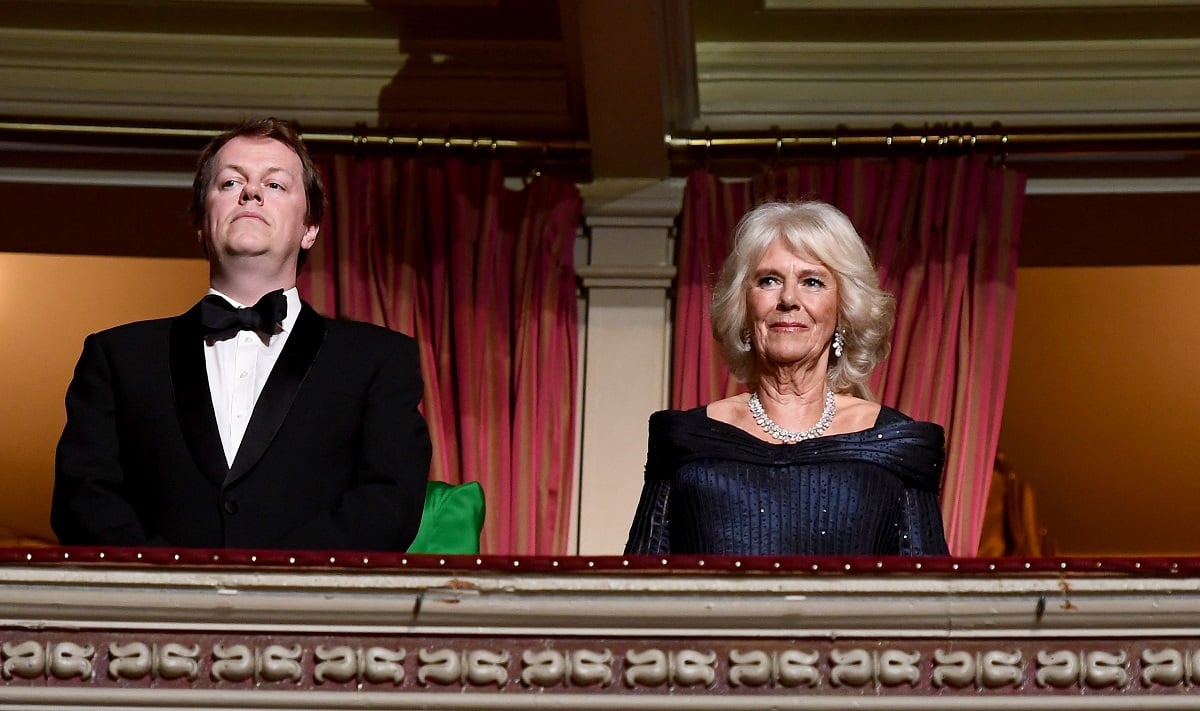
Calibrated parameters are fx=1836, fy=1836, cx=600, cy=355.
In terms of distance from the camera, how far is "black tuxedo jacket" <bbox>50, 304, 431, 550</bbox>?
2.09 meters

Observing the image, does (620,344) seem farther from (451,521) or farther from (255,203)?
(255,203)

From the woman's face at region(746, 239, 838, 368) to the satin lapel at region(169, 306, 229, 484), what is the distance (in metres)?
0.74

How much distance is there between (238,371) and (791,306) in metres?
0.74

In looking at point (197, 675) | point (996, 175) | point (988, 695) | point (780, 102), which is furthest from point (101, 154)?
point (988, 695)

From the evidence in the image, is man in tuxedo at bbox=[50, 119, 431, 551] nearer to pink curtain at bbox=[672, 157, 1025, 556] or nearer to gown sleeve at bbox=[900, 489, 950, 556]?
gown sleeve at bbox=[900, 489, 950, 556]

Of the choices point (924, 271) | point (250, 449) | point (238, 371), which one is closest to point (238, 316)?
point (238, 371)

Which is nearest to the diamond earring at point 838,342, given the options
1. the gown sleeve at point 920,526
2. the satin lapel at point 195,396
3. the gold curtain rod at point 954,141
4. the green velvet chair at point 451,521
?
the gown sleeve at point 920,526

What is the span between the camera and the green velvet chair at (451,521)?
251cm

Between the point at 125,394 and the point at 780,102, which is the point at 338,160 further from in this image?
the point at 125,394

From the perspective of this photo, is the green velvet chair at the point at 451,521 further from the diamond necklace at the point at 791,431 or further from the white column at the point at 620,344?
the white column at the point at 620,344

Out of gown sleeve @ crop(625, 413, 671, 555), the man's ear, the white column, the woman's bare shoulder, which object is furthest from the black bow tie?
the white column

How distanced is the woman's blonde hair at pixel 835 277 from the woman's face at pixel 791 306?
0.05ft

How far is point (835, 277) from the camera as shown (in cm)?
248

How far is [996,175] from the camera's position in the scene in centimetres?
395
